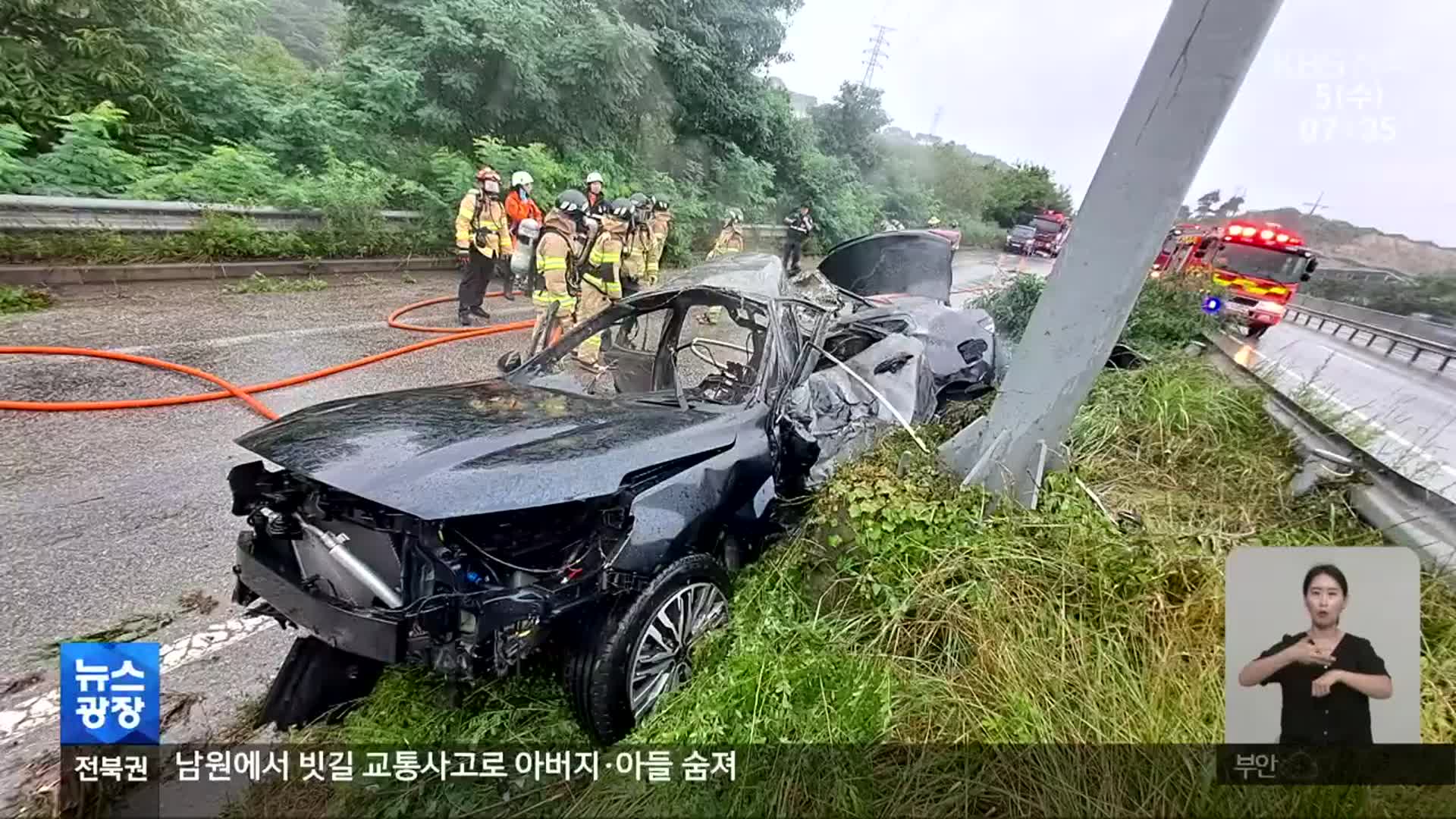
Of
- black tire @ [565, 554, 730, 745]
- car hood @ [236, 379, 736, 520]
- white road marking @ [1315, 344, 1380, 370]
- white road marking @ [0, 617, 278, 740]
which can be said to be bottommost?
white road marking @ [0, 617, 278, 740]

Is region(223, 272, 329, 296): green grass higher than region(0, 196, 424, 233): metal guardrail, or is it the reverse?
region(0, 196, 424, 233): metal guardrail

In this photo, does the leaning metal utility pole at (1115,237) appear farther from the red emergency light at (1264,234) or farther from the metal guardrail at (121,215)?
the red emergency light at (1264,234)

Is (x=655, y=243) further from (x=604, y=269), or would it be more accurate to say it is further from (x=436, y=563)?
(x=436, y=563)

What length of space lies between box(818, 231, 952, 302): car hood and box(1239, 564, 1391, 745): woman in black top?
535 cm

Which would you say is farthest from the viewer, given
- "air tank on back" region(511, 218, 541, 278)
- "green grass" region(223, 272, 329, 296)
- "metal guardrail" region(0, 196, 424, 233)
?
"green grass" region(223, 272, 329, 296)

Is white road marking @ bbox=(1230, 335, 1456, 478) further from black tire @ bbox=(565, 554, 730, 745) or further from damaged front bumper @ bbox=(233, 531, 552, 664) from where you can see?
damaged front bumper @ bbox=(233, 531, 552, 664)

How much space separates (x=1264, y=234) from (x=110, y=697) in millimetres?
16706

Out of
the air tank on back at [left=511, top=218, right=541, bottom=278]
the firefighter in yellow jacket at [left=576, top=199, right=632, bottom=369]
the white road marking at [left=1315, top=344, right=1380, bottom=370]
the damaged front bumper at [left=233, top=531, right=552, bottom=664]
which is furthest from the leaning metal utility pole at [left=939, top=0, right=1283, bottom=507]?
the white road marking at [left=1315, top=344, right=1380, bottom=370]

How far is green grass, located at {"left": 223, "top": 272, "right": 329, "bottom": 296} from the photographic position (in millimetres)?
7867

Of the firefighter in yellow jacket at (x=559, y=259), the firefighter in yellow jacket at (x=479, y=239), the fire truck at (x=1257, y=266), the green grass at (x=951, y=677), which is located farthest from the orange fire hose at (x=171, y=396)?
the fire truck at (x=1257, y=266)

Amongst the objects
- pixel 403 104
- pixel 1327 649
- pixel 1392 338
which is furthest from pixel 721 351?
pixel 1392 338

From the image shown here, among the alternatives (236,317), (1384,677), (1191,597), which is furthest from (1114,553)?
(236,317)

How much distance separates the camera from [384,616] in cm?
178

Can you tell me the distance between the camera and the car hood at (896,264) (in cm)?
683
